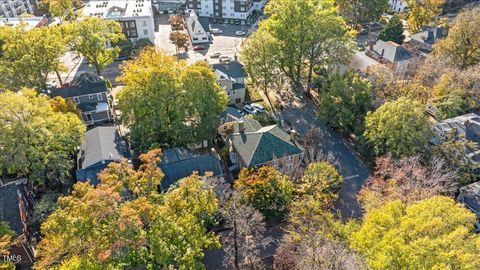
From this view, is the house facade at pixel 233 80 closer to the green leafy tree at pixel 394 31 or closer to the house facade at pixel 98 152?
the house facade at pixel 98 152

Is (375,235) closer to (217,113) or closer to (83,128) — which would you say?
(217,113)

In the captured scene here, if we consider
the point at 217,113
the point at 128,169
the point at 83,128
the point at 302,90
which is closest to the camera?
the point at 128,169

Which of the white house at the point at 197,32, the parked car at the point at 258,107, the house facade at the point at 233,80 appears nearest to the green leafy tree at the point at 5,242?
the house facade at the point at 233,80

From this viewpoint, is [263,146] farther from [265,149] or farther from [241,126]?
[241,126]

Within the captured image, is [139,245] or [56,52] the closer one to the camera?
[139,245]

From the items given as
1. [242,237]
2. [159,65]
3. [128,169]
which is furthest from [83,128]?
[242,237]

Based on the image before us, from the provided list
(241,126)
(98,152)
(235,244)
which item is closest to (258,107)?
(241,126)

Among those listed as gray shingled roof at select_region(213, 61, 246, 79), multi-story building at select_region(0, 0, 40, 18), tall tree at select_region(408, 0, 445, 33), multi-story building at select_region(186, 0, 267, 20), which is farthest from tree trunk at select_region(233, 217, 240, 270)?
multi-story building at select_region(0, 0, 40, 18)
